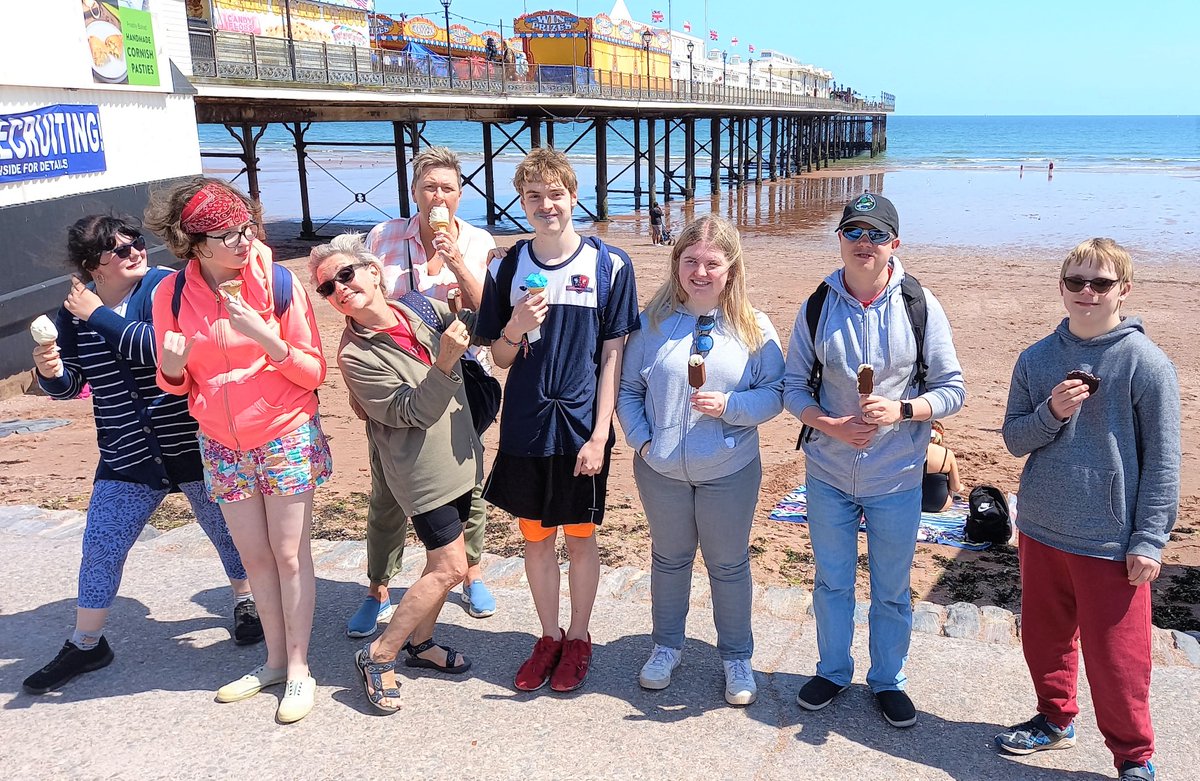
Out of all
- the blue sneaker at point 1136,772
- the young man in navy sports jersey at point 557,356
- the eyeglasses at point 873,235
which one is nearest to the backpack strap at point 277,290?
the young man in navy sports jersey at point 557,356

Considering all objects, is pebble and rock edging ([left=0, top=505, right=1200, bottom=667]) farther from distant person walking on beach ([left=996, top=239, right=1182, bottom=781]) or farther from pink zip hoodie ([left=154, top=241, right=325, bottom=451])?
pink zip hoodie ([left=154, top=241, right=325, bottom=451])

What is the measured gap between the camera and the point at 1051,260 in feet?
61.1

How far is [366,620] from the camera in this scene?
3.66m

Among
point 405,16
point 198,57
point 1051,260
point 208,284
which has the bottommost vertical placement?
point 1051,260

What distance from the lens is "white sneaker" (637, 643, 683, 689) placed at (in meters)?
3.17

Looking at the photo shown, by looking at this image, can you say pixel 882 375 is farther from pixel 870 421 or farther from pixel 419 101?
pixel 419 101

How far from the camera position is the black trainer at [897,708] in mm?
2910

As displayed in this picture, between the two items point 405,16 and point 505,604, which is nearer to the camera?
point 505,604

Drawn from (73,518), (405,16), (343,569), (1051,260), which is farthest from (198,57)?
(1051,260)

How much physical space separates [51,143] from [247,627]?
7.70 m

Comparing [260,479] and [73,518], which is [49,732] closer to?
[260,479]

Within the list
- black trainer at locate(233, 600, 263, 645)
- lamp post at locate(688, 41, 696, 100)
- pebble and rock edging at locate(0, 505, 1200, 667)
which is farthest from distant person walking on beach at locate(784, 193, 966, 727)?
lamp post at locate(688, 41, 696, 100)

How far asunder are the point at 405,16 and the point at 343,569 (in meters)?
25.5

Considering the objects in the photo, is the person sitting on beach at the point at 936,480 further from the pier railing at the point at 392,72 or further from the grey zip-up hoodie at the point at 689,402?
the pier railing at the point at 392,72
